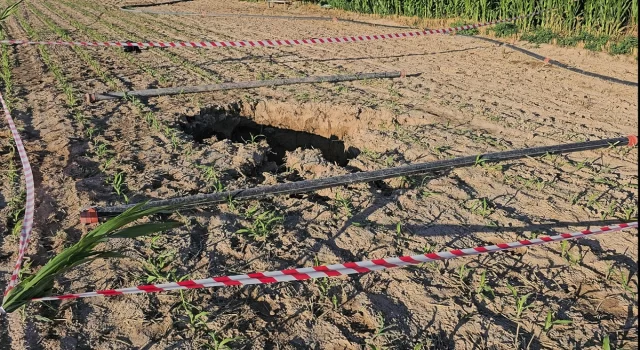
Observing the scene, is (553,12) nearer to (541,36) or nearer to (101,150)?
(541,36)

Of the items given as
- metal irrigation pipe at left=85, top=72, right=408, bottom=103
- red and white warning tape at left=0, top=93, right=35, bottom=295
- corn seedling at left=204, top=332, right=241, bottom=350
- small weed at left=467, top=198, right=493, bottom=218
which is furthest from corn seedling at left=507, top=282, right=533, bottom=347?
metal irrigation pipe at left=85, top=72, right=408, bottom=103

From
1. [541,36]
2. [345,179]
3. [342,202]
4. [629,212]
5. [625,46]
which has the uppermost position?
[541,36]

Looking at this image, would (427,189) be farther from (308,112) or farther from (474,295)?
(308,112)

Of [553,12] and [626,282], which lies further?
[553,12]

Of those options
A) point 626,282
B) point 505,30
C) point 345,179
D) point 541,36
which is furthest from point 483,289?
point 505,30

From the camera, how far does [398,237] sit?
3.45 meters

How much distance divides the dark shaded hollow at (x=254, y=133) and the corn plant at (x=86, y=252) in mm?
3514

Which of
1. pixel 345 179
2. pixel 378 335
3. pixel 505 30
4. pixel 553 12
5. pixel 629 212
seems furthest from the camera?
pixel 505 30

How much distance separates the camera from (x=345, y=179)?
4.00m

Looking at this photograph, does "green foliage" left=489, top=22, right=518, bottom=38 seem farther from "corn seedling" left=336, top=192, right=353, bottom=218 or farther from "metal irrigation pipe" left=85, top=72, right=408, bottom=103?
"corn seedling" left=336, top=192, right=353, bottom=218

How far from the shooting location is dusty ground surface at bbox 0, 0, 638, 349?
8.68 ft

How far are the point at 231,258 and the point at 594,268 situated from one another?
2530mm

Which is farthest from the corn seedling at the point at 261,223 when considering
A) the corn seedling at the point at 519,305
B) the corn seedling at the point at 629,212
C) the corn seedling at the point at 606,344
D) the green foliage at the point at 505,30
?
the green foliage at the point at 505,30

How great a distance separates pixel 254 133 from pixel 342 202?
8.70 feet
